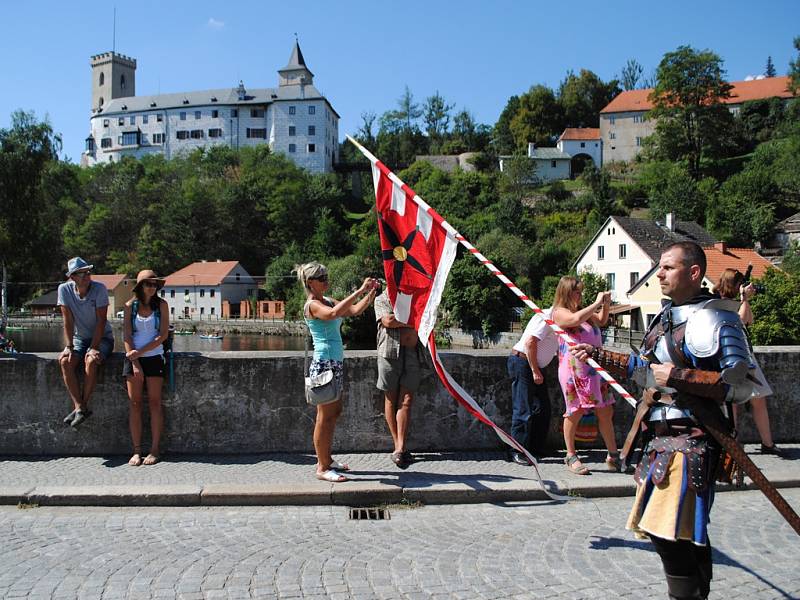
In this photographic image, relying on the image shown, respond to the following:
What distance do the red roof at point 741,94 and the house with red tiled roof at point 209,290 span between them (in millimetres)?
64156

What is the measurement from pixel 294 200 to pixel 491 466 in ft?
330

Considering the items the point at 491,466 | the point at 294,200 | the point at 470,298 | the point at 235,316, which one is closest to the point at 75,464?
the point at 491,466

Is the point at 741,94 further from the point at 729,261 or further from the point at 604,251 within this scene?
the point at 729,261

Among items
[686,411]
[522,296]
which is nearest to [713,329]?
[686,411]

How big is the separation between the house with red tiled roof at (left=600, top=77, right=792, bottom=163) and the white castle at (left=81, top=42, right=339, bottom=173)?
46.6 metres

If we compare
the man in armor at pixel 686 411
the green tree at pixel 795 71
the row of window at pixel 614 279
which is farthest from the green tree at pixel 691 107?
the man in armor at pixel 686 411

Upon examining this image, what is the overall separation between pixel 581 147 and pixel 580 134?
2.22m

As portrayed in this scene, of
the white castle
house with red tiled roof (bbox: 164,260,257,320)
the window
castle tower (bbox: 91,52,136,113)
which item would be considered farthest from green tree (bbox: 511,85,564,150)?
castle tower (bbox: 91,52,136,113)

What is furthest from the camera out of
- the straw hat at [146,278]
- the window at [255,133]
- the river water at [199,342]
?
the window at [255,133]

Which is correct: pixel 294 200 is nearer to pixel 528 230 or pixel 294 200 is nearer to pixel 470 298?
pixel 528 230

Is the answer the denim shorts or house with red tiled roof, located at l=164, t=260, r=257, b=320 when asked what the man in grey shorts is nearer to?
the denim shorts

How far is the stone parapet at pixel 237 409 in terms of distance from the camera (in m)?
7.51

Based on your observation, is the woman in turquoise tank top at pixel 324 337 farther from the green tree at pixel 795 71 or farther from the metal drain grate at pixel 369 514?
the green tree at pixel 795 71

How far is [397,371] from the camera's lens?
7082 millimetres
